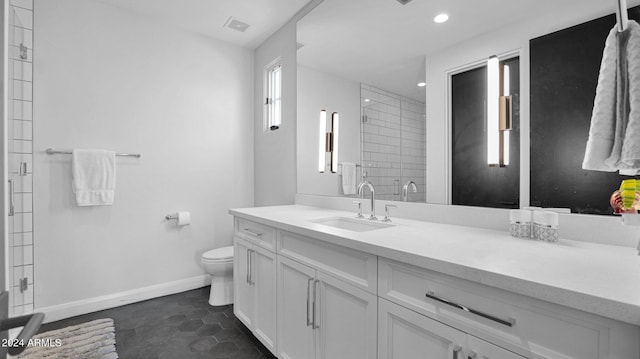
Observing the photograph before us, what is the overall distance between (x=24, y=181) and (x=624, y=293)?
3.19 m

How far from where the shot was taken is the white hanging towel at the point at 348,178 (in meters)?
2.11

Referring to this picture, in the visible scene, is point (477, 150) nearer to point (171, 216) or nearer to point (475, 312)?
point (475, 312)

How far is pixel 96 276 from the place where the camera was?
7.86 ft

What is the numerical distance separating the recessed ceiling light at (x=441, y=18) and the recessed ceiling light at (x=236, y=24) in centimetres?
192

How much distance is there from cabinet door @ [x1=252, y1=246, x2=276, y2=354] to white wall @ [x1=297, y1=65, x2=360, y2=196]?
788 mm

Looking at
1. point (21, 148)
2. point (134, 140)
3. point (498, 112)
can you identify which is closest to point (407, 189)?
point (498, 112)

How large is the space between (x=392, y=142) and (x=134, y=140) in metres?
2.31

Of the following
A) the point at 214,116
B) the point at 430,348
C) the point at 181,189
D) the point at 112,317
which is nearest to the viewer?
the point at 430,348

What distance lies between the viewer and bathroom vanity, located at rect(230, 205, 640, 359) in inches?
24.7

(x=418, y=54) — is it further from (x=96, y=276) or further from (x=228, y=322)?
(x=96, y=276)

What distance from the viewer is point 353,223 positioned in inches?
70.6

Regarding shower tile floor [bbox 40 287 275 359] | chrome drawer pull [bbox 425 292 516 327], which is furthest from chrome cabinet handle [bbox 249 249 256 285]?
chrome drawer pull [bbox 425 292 516 327]

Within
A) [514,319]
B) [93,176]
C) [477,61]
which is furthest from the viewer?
[93,176]

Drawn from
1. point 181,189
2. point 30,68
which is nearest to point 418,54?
point 181,189
